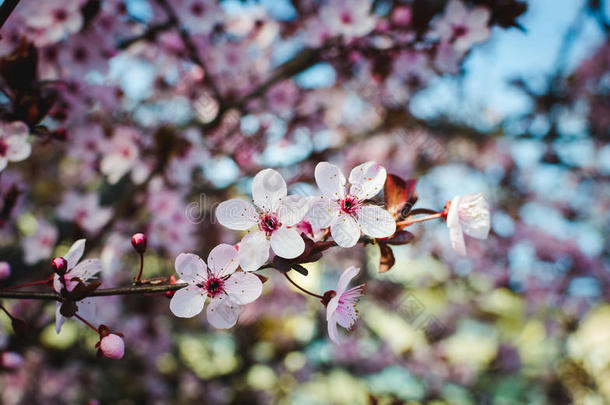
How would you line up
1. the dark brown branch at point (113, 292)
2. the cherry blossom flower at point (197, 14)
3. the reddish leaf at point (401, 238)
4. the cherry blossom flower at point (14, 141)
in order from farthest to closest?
the cherry blossom flower at point (197, 14) → the cherry blossom flower at point (14, 141) → the reddish leaf at point (401, 238) → the dark brown branch at point (113, 292)

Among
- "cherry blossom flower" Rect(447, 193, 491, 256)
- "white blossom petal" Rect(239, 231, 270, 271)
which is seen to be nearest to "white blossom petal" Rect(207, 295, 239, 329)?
"white blossom petal" Rect(239, 231, 270, 271)

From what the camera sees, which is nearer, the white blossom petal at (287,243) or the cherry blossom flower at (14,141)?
the white blossom petal at (287,243)

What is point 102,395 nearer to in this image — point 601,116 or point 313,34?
point 313,34

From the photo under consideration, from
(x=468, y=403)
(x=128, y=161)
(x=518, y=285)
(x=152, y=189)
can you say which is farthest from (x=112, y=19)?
(x=468, y=403)

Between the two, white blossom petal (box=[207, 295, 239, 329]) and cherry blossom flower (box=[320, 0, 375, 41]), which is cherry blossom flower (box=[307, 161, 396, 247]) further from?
cherry blossom flower (box=[320, 0, 375, 41])

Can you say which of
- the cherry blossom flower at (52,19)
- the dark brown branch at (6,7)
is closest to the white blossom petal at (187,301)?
the dark brown branch at (6,7)

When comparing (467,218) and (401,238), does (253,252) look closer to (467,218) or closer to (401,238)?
(401,238)

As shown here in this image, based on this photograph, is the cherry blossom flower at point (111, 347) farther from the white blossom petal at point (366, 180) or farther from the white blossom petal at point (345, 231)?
the white blossom petal at point (366, 180)

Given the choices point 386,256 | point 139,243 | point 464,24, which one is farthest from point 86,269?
point 464,24
